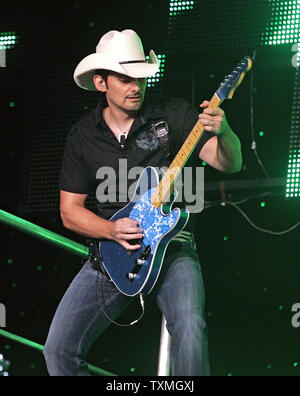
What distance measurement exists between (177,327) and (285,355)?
72.1 inches

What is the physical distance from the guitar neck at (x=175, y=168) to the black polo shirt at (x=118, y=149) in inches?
5.4

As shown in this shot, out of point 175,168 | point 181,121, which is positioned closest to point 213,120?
point 175,168

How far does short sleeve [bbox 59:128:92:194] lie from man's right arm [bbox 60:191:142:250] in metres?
0.04

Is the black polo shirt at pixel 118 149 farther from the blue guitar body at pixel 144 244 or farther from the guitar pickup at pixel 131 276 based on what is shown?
the guitar pickup at pixel 131 276

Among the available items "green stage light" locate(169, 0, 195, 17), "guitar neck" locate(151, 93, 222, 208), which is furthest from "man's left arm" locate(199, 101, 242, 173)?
"green stage light" locate(169, 0, 195, 17)

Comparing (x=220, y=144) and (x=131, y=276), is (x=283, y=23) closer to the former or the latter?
(x=220, y=144)

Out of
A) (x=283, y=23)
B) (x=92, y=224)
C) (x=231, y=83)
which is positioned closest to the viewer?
(x=231, y=83)

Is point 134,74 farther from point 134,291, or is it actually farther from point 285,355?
point 285,355

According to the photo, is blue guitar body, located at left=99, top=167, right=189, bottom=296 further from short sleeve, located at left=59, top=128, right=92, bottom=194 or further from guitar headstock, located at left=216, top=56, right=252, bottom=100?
guitar headstock, located at left=216, top=56, right=252, bottom=100

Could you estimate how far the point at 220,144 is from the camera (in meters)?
3.64

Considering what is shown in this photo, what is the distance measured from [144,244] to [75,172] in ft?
1.97

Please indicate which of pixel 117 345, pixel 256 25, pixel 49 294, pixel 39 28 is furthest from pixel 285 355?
pixel 39 28

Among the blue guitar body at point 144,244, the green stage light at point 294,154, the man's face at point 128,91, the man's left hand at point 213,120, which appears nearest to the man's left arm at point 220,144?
the man's left hand at point 213,120

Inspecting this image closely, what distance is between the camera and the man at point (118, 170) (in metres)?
3.55
